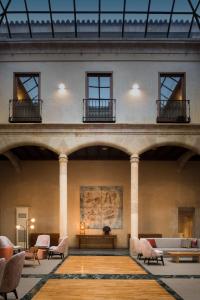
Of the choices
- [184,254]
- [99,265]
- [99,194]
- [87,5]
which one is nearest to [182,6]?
[87,5]

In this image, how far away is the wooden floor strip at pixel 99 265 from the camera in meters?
11.1

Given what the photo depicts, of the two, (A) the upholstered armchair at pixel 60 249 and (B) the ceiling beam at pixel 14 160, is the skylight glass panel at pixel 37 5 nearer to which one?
(B) the ceiling beam at pixel 14 160

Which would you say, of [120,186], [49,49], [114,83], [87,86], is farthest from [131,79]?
[120,186]

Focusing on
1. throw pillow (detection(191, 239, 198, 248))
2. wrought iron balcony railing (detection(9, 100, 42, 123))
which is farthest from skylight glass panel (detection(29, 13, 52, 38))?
throw pillow (detection(191, 239, 198, 248))

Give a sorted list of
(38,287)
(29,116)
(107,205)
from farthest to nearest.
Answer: (107,205) → (29,116) → (38,287)

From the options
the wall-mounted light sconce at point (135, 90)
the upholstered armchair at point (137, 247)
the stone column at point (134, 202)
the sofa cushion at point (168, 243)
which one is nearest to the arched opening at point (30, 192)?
the stone column at point (134, 202)

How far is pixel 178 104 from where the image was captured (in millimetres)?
16141

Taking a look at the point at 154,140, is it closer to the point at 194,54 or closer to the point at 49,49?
the point at 194,54

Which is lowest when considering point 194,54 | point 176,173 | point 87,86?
point 176,173

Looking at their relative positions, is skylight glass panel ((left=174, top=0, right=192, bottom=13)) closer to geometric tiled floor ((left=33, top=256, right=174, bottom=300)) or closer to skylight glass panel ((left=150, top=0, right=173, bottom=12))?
skylight glass panel ((left=150, top=0, right=173, bottom=12))

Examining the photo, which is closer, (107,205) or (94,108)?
(94,108)

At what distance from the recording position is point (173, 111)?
1617 centimetres

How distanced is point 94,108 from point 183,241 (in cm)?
611

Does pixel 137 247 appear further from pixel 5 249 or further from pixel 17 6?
pixel 17 6
